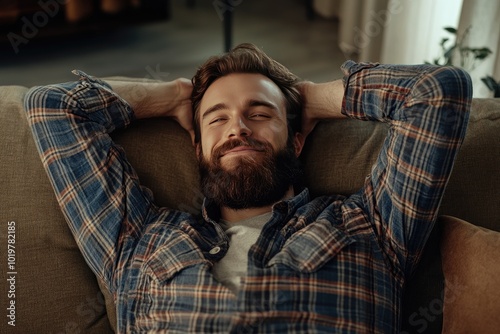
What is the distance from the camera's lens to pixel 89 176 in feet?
4.66

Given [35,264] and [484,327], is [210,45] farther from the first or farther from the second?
[484,327]

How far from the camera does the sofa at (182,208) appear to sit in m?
1.34

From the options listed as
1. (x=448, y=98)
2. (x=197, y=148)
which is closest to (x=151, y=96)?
(x=197, y=148)

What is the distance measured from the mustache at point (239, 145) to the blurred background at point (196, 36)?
1.47m

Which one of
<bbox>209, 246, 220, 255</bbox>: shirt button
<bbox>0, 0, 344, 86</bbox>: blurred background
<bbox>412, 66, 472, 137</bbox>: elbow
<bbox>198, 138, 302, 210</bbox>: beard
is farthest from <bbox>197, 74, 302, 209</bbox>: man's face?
<bbox>0, 0, 344, 86</bbox>: blurred background

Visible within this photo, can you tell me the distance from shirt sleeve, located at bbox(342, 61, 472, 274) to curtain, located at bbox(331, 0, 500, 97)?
1.24 m

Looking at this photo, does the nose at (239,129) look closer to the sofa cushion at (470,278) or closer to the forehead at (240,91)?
the forehead at (240,91)

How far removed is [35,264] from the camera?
1407 mm

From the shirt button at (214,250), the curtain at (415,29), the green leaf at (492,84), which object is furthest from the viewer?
the curtain at (415,29)

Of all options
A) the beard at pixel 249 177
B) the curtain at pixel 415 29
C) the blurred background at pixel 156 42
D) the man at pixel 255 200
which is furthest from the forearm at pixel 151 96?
the blurred background at pixel 156 42

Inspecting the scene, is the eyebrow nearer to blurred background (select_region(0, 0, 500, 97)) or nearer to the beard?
the beard

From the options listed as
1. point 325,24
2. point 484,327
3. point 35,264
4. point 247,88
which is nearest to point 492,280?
point 484,327

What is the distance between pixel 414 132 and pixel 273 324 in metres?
0.50

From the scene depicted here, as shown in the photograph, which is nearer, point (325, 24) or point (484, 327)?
point (484, 327)
